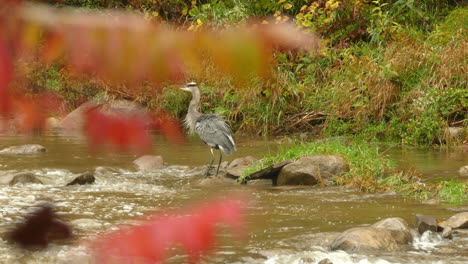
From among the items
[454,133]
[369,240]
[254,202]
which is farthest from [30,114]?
[454,133]

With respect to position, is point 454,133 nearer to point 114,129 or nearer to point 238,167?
point 238,167

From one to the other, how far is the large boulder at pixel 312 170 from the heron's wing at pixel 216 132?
43.3 inches

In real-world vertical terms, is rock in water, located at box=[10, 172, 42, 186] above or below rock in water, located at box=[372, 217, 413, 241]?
above

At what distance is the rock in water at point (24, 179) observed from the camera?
7.89 metres

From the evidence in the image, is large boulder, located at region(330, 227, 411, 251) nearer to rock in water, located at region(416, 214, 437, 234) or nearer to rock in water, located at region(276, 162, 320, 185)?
rock in water, located at region(416, 214, 437, 234)

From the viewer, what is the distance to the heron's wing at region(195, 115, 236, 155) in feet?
29.3

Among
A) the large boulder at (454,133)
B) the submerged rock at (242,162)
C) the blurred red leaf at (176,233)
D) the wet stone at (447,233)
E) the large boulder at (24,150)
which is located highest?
the blurred red leaf at (176,233)

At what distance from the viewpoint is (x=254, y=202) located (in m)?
6.81

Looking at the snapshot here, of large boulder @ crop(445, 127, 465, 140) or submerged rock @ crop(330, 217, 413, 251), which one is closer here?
submerged rock @ crop(330, 217, 413, 251)

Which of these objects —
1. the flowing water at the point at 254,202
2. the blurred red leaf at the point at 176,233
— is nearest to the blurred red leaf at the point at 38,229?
the blurred red leaf at the point at 176,233

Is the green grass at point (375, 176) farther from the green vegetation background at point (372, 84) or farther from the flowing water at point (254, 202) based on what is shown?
the green vegetation background at point (372, 84)

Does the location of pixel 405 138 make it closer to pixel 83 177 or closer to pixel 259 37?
pixel 83 177

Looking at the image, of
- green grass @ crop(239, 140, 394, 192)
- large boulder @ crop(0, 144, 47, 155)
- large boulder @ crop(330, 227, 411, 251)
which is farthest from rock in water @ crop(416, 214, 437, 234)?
large boulder @ crop(0, 144, 47, 155)

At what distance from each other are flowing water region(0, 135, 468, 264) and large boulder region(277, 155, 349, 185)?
18 centimetres
